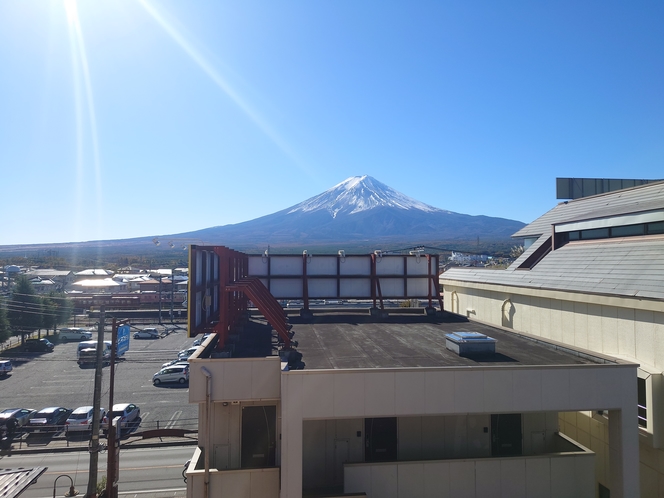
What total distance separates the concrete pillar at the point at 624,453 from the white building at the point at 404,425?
2cm

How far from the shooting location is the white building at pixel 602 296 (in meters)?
8.04

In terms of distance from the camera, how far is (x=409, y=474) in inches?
309

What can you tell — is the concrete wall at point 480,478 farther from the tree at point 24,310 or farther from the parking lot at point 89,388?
the tree at point 24,310

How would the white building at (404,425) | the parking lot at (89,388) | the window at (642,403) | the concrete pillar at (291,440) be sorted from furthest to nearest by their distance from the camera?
1. the parking lot at (89,388)
2. the window at (642,403)
3. the white building at (404,425)
4. the concrete pillar at (291,440)

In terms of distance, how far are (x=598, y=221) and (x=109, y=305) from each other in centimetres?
4810

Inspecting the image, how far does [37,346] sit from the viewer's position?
30.7 metres

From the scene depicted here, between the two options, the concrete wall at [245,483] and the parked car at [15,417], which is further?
the parked car at [15,417]

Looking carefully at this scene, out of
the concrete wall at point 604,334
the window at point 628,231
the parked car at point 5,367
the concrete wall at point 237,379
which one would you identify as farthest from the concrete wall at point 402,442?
the parked car at point 5,367

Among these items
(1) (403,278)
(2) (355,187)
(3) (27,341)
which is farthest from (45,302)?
(2) (355,187)

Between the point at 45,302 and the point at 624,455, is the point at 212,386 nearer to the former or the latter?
the point at 624,455

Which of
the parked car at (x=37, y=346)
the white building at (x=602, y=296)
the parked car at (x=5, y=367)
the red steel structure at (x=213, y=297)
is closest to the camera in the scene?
the white building at (x=602, y=296)

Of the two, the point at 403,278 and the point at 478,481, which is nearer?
the point at 478,481

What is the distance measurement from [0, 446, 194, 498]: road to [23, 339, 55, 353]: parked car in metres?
18.4

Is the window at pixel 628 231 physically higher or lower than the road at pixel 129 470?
higher
